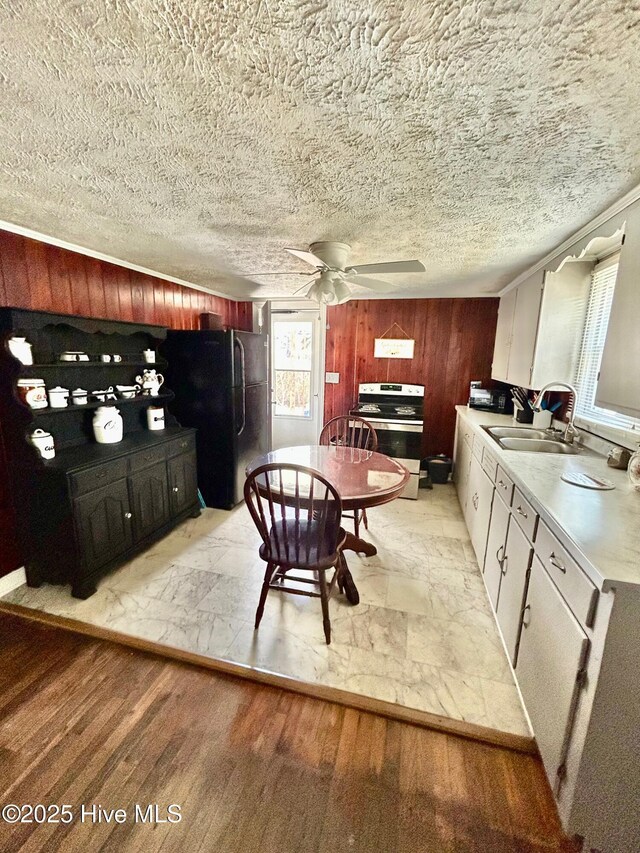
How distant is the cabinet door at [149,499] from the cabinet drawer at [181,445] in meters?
0.13

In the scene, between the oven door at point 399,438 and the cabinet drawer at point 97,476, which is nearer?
the cabinet drawer at point 97,476

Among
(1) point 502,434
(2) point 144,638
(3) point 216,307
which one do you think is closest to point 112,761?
(2) point 144,638

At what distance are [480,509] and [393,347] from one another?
2322mm

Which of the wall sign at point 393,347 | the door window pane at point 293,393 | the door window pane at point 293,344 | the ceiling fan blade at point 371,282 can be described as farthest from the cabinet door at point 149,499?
the wall sign at point 393,347

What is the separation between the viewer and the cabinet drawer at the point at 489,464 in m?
2.19

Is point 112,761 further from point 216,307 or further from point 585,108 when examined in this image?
point 216,307

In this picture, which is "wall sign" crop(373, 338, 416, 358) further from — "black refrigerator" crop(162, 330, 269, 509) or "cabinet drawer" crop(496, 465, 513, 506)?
"cabinet drawer" crop(496, 465, 513, 506)

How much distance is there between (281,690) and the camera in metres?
1.57

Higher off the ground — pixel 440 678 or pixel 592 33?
pixel 592 33

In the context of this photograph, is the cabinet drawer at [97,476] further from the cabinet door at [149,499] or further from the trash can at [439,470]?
the trash can at [439,470]

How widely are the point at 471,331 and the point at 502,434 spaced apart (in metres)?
1.82

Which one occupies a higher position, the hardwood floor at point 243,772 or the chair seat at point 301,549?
the chair seat at point 301,549

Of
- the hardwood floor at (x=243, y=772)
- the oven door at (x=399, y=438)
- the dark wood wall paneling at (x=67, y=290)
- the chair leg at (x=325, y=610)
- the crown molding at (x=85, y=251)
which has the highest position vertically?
the crown molding at (x=85, y=251)

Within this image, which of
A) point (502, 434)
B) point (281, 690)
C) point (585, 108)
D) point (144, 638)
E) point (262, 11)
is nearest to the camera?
point (262, 11)
